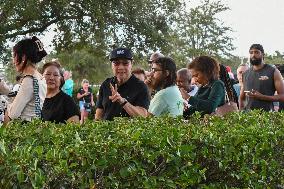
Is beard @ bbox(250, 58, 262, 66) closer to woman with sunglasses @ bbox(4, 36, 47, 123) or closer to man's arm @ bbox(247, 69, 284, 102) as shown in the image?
man's arm @ bbox(247, 69, 284, 102)

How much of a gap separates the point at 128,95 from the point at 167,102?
520 mm

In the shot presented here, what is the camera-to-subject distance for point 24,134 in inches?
133

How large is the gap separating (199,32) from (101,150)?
45563 mm

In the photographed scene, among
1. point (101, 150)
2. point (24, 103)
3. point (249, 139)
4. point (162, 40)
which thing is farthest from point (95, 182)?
point (162, 40)

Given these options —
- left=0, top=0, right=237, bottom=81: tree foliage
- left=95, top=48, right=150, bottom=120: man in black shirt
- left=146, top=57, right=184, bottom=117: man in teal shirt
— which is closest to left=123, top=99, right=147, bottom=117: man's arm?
left=95, top=48, right=150, bottom=120: man in black shirt

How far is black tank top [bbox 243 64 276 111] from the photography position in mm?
7648

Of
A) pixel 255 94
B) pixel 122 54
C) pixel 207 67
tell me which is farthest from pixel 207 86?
pixel 255 94

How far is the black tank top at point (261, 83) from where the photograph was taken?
7.65m

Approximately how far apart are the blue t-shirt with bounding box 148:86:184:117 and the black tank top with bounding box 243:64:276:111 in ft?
8.65

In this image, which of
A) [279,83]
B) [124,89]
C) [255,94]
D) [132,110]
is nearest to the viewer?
[132,110]

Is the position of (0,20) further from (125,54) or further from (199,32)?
(199,32)

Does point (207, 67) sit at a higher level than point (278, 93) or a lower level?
higher

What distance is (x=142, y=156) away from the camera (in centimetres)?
290

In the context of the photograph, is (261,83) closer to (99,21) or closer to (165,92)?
(165,92)
